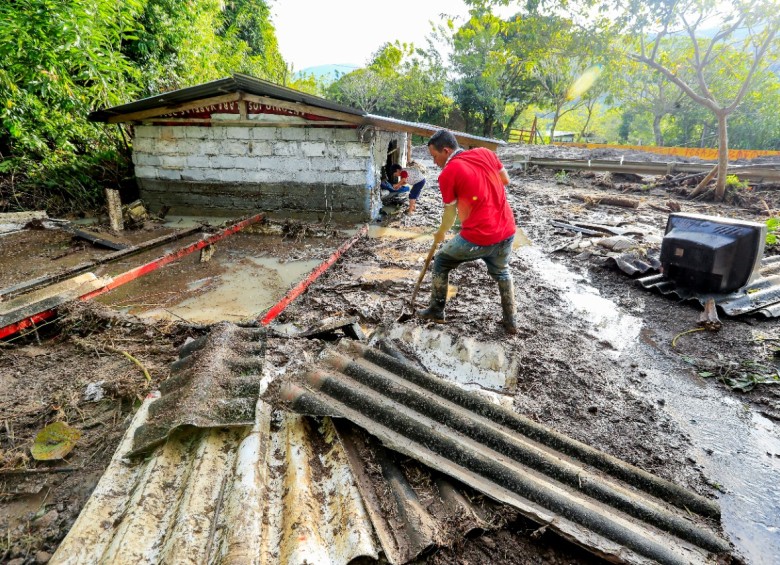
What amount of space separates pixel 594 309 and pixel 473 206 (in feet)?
8.34

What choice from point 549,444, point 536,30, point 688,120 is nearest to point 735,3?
point 536,30

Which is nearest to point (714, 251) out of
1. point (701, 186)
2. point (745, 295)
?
point (745, 295)

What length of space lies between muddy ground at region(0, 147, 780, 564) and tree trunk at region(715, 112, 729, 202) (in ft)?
25.8

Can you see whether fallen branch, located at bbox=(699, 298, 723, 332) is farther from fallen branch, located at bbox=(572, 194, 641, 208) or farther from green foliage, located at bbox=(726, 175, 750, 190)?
green foliage, located at bbox=(726, 175, 750, 190)

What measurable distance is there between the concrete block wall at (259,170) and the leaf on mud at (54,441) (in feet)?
20.7

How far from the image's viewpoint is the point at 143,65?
35.1ft

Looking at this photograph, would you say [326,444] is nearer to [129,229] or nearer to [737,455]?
[737,455]

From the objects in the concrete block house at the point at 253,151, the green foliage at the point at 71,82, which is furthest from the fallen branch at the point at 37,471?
the green foliage at the point at 71,82

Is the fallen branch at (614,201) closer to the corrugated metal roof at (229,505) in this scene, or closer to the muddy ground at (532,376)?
the muddy ground at (532,376)

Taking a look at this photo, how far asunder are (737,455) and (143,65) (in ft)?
47.1

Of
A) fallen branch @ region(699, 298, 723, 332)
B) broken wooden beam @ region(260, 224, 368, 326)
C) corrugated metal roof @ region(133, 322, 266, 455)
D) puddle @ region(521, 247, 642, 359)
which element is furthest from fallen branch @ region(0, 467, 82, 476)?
fallen branch @ region(699, 298, 723, 332)

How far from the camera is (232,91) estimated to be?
7.31 m

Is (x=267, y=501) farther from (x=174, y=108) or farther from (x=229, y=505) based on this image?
(x=174, y=108)

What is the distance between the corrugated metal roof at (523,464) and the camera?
1.75m
